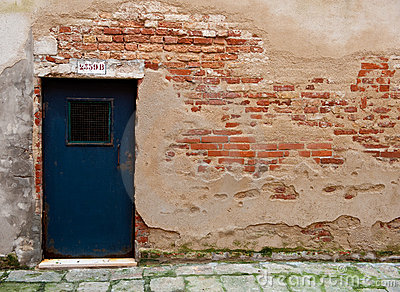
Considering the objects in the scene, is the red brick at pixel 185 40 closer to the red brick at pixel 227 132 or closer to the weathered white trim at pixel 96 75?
the weathered white trim at pixel 96 75

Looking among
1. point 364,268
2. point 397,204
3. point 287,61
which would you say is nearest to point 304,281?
point 364,268

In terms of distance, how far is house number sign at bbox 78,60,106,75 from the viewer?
3307 mm

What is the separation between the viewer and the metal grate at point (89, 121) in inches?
136

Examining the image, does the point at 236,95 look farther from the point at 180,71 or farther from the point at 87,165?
the point at 87,165

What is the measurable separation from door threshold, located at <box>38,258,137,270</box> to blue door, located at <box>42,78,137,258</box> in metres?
0.07

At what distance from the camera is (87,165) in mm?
3490

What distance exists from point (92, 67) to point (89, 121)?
0.52 meters

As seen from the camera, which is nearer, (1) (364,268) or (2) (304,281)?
(2) (304,281)

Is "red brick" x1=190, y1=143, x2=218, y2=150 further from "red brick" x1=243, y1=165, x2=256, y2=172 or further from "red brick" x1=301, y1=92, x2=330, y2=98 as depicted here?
"red brick" x1=301, y1=92, x2=330, y2=98

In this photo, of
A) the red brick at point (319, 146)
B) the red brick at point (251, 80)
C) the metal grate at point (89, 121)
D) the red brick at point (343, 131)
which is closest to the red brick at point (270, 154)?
the red brick at point (319, 146)

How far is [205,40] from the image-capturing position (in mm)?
3400

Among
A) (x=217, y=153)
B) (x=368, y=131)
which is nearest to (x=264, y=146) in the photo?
(x=217, y=153)

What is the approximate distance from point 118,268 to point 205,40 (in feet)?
7.64

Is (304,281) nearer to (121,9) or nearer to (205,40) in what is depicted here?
(205,40)
